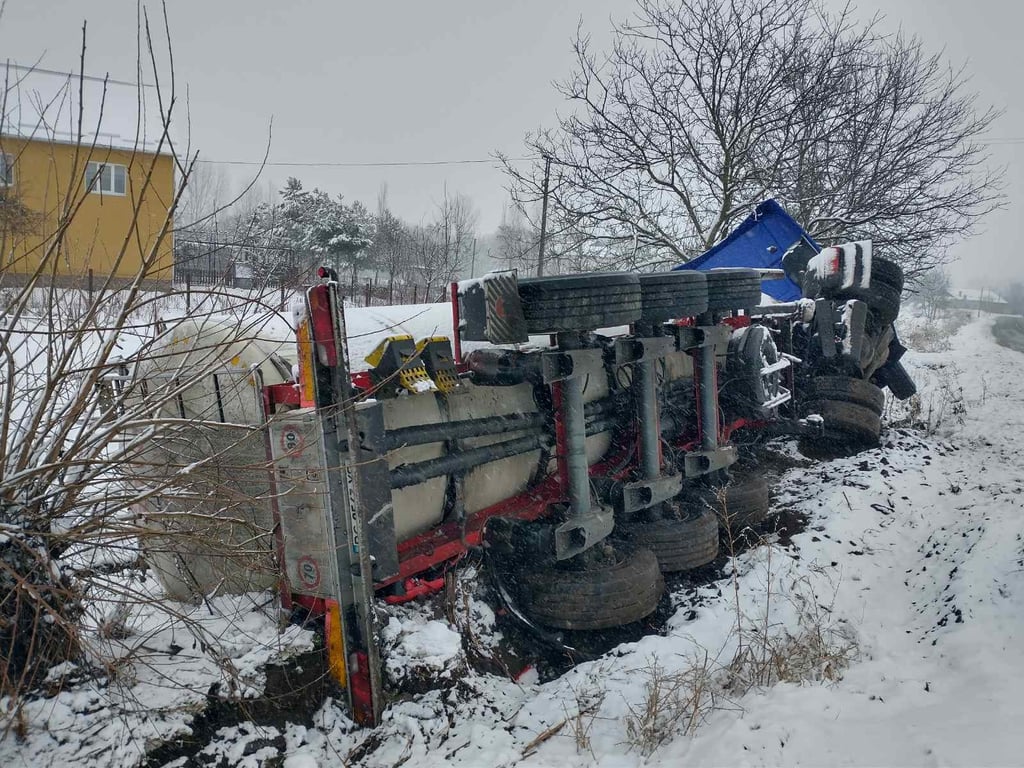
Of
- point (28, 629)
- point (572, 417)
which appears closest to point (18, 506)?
point (28, 629)

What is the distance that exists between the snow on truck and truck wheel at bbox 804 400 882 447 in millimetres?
1044

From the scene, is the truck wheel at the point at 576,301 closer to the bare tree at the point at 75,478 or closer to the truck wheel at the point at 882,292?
the bare tree at the point at 75,478

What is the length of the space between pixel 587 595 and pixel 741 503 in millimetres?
1905

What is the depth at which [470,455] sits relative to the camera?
3.72 metres

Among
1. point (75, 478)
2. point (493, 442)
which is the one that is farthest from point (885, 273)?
point (75, 478)

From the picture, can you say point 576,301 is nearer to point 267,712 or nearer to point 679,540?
point 679,540

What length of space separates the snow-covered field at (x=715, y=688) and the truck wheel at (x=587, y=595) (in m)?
0.23

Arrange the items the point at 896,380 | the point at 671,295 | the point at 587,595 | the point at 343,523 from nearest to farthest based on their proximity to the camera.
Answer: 1. the point at 343,523
2. the point at 587,595
3. the point at 671,295
4. the point at 896,380

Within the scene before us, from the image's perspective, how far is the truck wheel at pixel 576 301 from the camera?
11.5 feet

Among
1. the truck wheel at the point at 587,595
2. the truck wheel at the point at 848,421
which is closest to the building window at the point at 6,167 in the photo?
the truck wheel at the point at 587,595

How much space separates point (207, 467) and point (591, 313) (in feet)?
6.19

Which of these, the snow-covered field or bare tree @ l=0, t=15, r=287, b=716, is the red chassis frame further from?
bare tree @ l=0, t=15, r=287, b=716

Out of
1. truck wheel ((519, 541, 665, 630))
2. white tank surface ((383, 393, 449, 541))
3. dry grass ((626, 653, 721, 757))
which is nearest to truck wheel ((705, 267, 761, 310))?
truck wheel ((519, 541, 665, 630))

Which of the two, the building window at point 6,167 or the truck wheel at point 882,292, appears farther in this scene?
the truck wheel at point 882,292
